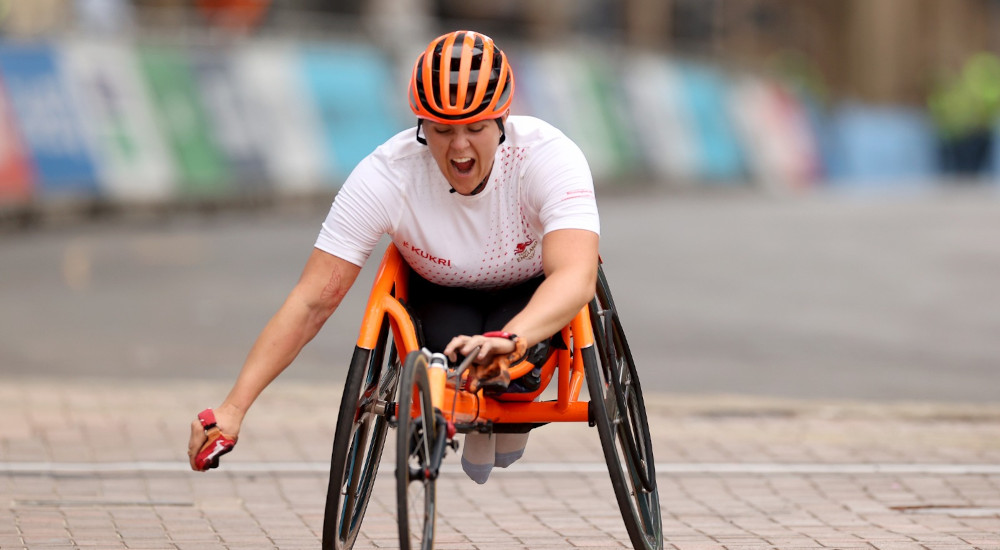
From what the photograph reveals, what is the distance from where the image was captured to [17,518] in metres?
6.32

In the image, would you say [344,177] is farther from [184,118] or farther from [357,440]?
[357,440]

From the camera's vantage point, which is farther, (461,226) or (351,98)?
(351,98)

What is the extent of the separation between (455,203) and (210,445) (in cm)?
98

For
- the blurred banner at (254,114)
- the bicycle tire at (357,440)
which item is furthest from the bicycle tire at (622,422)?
the blurred banner at (254,114)

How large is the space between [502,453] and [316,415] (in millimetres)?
3241

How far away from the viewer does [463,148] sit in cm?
495

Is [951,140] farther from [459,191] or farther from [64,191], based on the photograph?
[459,191]

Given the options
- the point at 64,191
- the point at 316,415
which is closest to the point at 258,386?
the point at 316,415

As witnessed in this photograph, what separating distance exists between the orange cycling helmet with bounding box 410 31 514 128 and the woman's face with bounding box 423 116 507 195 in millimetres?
49

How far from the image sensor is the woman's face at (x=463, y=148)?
4961mm

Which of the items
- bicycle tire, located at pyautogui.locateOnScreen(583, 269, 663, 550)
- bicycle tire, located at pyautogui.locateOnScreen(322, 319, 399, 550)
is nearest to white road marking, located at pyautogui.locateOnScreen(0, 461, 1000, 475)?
bicycle tire, located at pyautogui.locateOnScreen(583, 269, 663, 550)

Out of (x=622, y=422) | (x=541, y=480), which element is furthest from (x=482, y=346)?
(x=541, y=480)

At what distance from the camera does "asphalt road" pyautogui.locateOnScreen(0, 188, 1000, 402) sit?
10508 millimetres

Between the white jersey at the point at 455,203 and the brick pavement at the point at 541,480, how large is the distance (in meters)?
1.28
